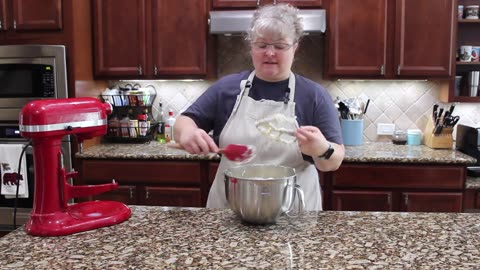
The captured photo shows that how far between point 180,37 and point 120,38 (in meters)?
0.42

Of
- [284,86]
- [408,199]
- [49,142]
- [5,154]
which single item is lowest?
[408,199]

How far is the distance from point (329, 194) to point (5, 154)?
199cm

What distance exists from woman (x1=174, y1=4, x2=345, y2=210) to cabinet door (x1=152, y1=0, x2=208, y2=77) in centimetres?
128

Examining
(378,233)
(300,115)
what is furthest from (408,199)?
(378,233)

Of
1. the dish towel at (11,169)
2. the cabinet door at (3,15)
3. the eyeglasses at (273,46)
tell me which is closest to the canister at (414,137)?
the eyeglasses at (273,46)

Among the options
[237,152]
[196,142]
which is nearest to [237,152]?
[237,152]

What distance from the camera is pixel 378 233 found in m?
1.15

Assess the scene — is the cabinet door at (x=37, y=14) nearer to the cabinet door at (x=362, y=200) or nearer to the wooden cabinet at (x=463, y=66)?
the cabinet door at (x=362, y=200)

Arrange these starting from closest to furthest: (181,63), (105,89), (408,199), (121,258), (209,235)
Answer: (121,258)
(209,235)
(408,199)
(181,63)
(105,89)

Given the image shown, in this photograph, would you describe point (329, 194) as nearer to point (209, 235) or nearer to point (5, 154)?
point (209, 235)

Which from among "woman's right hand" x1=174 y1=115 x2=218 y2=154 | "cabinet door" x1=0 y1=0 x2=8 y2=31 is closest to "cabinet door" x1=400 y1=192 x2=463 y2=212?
"woman's right hand" x1=174 y1=115 x2=218 y2=154

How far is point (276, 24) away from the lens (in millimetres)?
1452

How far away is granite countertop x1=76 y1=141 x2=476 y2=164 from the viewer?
2.57 metres

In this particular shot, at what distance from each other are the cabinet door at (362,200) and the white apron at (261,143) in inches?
38.6
